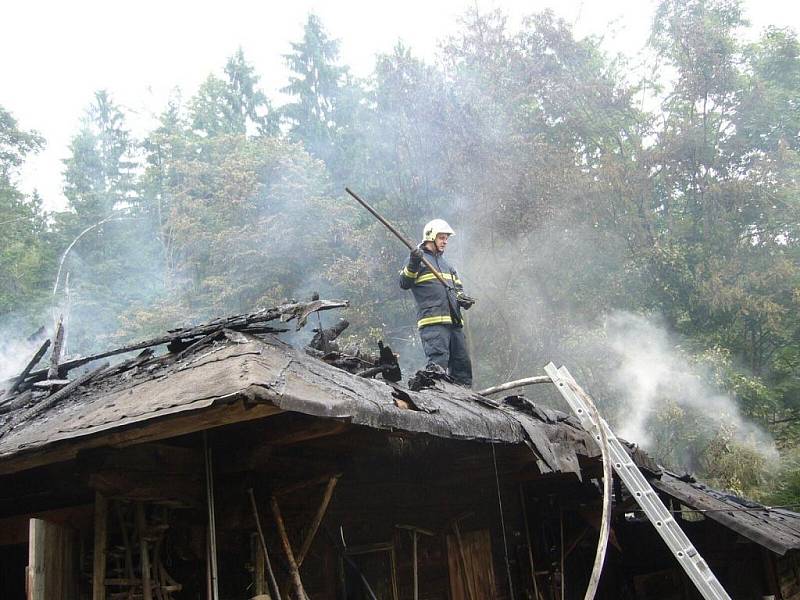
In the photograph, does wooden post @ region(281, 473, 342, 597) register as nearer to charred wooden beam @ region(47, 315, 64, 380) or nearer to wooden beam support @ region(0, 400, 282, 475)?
wooden beam support @ region(0, 400, 282, 475)

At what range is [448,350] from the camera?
29.1 ft

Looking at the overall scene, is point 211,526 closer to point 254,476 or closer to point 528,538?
point 254,476

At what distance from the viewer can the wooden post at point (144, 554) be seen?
4605 mm

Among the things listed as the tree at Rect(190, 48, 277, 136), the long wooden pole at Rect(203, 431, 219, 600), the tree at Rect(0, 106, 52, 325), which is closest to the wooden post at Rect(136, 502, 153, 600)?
the long wooden pole at Rect(203, 431, 219, 600)

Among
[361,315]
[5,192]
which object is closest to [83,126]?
[5,192]

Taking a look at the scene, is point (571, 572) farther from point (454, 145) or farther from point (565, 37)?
point (565, 37)

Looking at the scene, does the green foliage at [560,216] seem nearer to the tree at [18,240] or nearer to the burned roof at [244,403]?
the tree at [18,240]

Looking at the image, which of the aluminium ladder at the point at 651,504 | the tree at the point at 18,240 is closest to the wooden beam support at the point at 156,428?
the aluminium ladder at the point at 651,504

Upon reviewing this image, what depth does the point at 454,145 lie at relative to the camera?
21.8 m

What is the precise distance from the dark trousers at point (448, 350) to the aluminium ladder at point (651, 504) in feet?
7.64

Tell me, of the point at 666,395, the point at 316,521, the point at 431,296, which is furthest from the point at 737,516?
the point at 666,395

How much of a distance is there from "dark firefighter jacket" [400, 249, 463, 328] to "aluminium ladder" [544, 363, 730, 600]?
8.09 feet

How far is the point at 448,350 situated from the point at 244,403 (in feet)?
18.0

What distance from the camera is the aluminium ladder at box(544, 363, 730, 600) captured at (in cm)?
541
